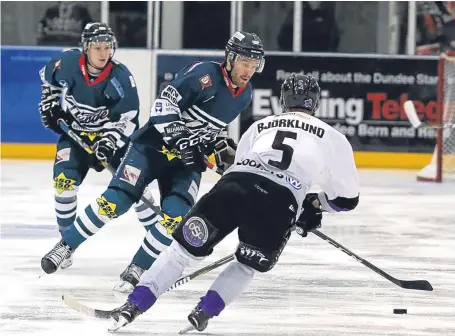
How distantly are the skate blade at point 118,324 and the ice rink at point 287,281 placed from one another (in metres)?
0.05

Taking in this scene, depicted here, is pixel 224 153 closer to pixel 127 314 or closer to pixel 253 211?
pixel 253 211

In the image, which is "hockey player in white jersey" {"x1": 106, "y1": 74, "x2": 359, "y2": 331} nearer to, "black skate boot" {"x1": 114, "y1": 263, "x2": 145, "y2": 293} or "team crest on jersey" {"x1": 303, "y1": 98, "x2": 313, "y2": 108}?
"team crest on jersey" {"x1": 303, "y1": 98, "x2": 313, "y2": 108}

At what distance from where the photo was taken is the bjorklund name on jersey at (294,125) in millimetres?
3740

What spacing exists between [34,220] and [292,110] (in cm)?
316

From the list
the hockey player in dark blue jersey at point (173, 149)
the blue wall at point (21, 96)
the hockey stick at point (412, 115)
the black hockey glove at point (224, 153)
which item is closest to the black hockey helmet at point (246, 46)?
the hockey player in dark blue jersey at point (173, 149)

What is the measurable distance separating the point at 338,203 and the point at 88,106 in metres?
1.62

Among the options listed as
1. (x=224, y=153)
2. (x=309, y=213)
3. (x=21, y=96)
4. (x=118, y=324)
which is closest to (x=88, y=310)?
(x=118, y=324)

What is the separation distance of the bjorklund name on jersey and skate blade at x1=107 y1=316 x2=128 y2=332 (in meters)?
0.71

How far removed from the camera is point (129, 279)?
4.66 metres

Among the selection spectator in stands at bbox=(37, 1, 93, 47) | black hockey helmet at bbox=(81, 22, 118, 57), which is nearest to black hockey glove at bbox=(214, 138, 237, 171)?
black hockey helmet at bbox=(81, 22, 118, 57)

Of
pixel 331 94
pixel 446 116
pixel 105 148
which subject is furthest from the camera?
pixel 331 94

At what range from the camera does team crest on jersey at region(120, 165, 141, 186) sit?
15.0ft

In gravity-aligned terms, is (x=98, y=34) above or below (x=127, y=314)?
above

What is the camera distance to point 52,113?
5258 millimetres
